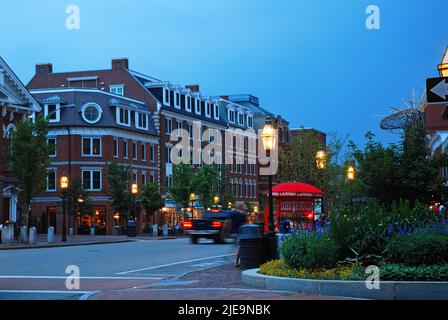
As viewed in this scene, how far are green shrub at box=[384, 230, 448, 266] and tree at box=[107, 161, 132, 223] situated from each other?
4892 cm

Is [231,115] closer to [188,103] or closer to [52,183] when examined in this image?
[188,103]

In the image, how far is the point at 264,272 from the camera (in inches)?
573

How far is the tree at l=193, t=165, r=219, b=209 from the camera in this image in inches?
2601

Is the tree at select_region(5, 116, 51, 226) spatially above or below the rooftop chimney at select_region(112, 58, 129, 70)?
below

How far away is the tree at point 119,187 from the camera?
60.4 m

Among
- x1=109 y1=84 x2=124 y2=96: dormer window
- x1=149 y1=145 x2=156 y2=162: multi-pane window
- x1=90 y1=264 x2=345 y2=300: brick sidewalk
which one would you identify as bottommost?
x1=90 y1=264 x2=345 y2=300: brick sidewalk

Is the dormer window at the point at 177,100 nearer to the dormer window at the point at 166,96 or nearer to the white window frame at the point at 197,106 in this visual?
the dormer window at the point at 166,96

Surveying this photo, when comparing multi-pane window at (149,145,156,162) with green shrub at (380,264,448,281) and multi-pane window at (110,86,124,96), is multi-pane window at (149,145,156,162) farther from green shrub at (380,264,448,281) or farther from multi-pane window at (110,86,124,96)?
green shrub at (380,264,448,281)

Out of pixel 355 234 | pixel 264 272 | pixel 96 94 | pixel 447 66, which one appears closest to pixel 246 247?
pixel 264 272

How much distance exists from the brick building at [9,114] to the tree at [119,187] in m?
10.2

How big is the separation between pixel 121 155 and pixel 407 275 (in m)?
56.4

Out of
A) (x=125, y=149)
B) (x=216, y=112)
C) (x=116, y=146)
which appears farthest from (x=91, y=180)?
(x=216, y=112)

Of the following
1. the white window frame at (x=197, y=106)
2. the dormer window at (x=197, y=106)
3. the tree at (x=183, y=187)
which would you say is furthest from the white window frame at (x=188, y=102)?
the tree at (x=183, y=187)

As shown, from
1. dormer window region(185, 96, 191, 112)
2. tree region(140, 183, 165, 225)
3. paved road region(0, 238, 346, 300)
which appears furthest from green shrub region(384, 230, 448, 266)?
dormer window region(185, 96, 191, 112)
